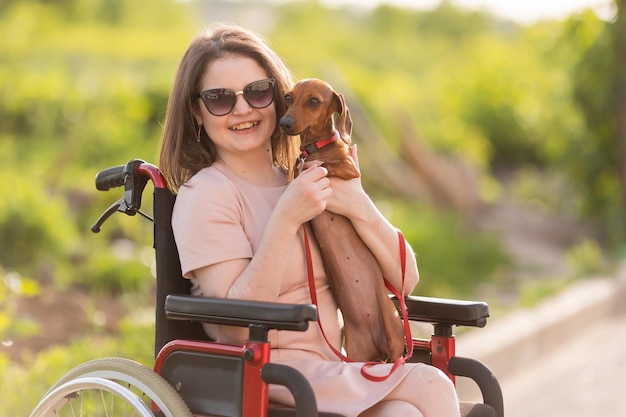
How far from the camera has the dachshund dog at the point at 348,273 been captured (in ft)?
8.68

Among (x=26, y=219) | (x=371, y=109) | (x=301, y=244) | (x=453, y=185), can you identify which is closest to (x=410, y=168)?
→ (x=453, y=185)

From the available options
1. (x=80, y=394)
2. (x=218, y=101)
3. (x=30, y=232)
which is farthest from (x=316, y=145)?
(x=30, y=232)

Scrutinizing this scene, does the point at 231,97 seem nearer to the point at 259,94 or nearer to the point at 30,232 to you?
the point at 259,94

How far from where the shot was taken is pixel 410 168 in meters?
10.3

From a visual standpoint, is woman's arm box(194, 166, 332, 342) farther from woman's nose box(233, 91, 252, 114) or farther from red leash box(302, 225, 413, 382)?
woman's nose box(233, 91, 252, 114)

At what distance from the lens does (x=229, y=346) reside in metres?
2.43

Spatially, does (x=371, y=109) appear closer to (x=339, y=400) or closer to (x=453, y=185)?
(x=453, y=185)

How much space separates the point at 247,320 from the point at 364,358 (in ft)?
1.41

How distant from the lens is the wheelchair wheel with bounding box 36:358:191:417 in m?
2.39

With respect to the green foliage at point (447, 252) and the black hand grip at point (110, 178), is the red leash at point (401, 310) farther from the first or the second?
the green foliage at point (447, 252)

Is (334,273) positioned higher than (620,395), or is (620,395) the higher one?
(334,273)

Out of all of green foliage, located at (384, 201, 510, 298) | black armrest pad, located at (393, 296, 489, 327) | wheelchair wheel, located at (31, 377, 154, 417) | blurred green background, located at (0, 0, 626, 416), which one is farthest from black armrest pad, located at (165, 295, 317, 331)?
green foliage, located at (384, 201, 510, 298)

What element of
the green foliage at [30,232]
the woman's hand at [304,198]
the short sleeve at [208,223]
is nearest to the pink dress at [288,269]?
the short sleeve at [208,223]

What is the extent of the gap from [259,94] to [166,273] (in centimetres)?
53
